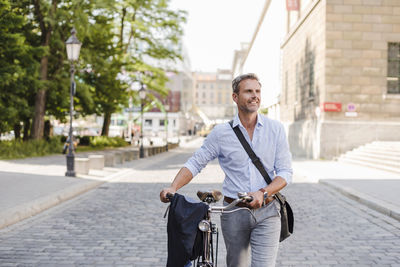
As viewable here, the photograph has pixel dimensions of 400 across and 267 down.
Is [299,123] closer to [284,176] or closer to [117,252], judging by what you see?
[117,252]

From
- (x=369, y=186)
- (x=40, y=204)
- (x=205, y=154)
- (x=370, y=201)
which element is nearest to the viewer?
(x=205, y=154)

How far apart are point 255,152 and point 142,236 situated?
3.91 m

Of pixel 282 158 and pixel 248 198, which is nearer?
pixel 248 198

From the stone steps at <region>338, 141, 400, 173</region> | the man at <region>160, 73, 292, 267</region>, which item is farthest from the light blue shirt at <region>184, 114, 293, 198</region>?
the stone steps at <region>338, 141, 400, 173</region>

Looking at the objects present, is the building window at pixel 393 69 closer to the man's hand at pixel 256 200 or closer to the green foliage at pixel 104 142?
the green foliage at pixel 104 142

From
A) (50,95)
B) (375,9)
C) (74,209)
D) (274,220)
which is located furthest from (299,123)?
(274,220)

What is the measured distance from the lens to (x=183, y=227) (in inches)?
107

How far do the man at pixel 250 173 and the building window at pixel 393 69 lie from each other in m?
21.7

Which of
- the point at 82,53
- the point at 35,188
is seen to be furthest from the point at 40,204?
the point at 82,53

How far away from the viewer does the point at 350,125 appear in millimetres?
22750

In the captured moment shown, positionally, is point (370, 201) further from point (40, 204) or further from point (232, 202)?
point (232, 202)

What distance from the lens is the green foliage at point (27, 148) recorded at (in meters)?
20.4

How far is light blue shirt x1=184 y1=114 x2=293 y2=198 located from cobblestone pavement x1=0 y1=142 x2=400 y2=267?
242 centimetres

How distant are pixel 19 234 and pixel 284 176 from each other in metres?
4.87
